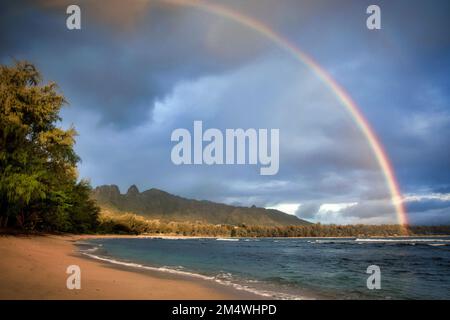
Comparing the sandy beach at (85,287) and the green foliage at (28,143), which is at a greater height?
the green foliage at (28,143)

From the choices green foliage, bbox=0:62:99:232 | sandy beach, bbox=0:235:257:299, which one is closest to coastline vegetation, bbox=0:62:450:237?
green foliage, bbox=0:62:99:232

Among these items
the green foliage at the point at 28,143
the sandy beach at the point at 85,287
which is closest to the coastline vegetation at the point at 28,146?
the green foliage at the point at 28,143

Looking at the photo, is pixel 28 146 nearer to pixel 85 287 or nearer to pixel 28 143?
pixel 28 143

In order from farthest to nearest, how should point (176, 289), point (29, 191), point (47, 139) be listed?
point (47, 139), point (29, 191), point (176, 289)

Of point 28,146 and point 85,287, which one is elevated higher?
point 28,146

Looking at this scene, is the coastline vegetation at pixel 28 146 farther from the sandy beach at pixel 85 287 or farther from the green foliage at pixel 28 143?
the sandy beach at pixel 85 287

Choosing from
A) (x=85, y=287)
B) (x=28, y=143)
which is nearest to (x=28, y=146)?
(x=28, y=143)

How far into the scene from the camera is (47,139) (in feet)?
125

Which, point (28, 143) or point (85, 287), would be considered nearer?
point (85, 287)
